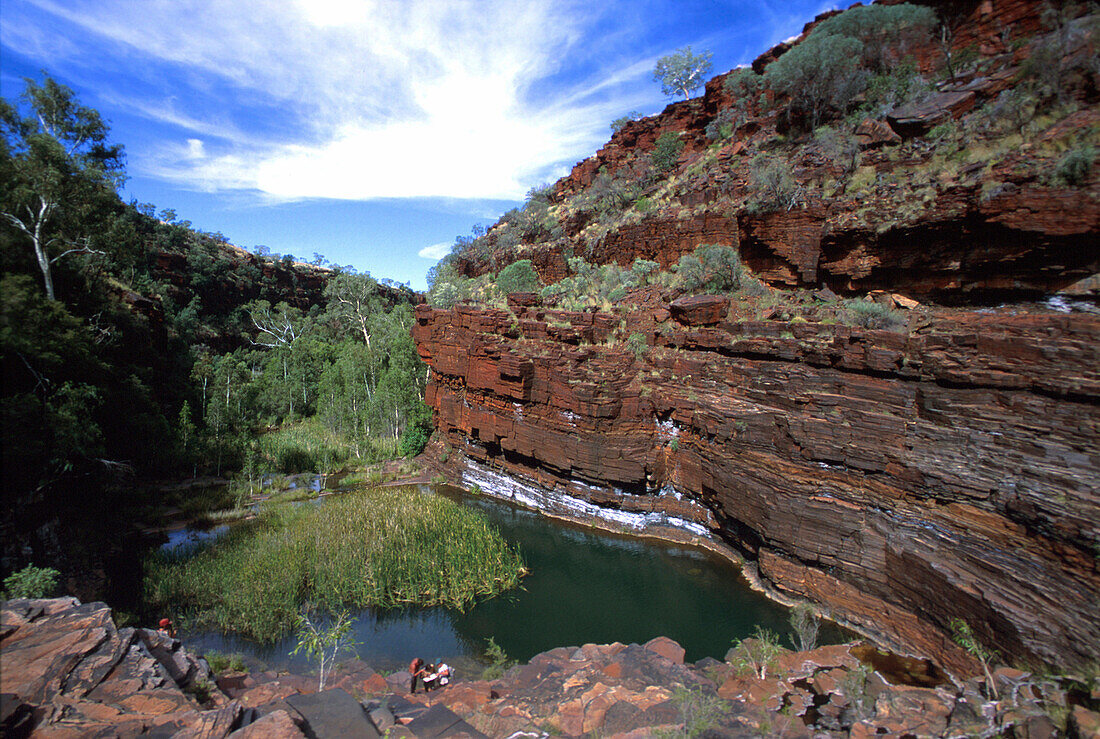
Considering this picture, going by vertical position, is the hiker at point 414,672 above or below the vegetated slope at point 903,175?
below

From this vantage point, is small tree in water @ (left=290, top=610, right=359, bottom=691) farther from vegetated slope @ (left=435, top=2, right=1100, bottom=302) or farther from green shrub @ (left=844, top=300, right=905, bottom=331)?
vegetated slope @ (left=435, top=2, right=1100, bottom=302)

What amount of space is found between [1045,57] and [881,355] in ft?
30.9

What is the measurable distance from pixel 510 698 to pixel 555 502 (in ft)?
32.5

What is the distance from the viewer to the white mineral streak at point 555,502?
1609 cm

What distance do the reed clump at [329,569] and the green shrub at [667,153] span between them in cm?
2661

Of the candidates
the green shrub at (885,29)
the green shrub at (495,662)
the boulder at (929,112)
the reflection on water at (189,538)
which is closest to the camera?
the green shrub at (495,662)

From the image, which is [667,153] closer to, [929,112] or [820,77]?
[820,77]

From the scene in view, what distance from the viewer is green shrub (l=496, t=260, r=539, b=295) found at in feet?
105

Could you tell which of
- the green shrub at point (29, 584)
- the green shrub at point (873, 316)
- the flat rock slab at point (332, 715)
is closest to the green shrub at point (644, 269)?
the green shrub at point (873, 316)

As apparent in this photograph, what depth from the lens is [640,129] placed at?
37.2 metres

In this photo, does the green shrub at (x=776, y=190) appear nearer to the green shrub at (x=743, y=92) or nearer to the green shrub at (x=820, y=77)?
the green shrub at (x=820, y=77)

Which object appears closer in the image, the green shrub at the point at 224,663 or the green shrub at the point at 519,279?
the green shrub at the point at 224,663

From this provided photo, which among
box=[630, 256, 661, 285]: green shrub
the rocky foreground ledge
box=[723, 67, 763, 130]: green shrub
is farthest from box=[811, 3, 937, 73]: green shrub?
the rocky foreground ledge

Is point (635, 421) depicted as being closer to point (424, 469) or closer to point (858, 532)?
point (858, 532)
